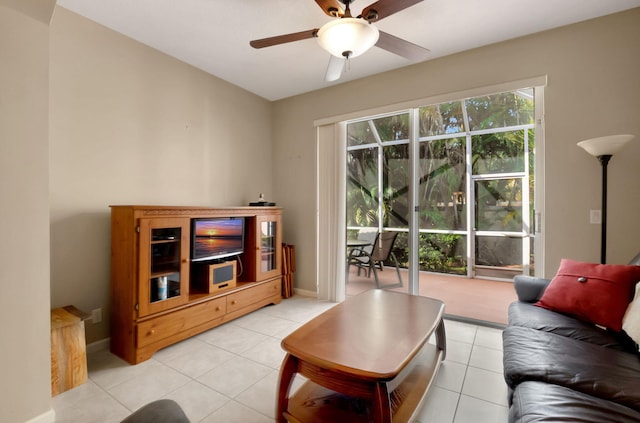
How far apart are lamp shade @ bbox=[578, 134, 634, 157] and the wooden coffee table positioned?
1702mm

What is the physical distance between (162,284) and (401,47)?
260cm

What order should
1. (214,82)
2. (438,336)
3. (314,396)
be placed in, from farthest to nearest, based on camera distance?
(214,82) < (438,336) < (314,396)

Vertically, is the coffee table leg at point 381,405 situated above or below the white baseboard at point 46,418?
above

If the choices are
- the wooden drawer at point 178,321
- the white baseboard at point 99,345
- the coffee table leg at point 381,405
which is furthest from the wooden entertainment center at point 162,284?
the coffee table leg at point 381,405

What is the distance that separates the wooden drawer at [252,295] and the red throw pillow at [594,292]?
2591 millimetres

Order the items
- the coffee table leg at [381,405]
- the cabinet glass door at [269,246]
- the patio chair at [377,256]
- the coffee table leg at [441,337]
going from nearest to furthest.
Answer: the coffee table leg at [381,405] → the coffee table leg at [441,337] → the cabinet glass door at [269,246] → the patio chair at [377,256]

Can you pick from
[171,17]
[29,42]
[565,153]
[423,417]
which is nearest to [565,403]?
[423,417]

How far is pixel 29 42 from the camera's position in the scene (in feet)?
4.91

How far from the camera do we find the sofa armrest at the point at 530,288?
208cm

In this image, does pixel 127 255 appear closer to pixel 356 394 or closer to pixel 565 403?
pixel 356 394

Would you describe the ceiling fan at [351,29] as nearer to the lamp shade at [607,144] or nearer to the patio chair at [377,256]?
the lamp shade at [607,144]

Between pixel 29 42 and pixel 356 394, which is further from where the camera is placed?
pixel 29 42

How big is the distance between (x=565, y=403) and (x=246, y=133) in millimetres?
3751

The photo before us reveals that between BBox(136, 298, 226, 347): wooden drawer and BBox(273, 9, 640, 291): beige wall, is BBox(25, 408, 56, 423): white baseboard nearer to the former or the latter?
BBox(136, 298, 226, 347): wooden drawer
